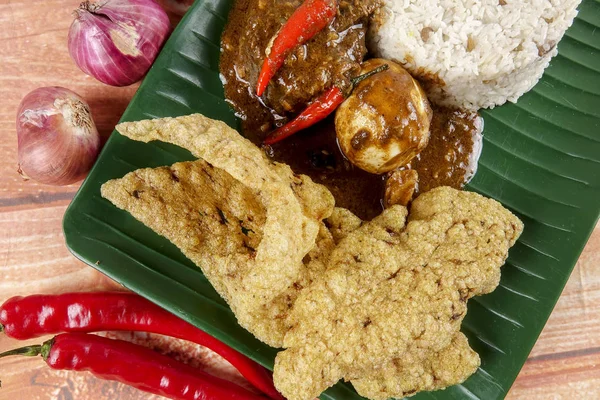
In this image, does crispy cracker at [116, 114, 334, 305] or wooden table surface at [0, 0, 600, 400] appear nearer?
crispy cracker at [116, 114, 334, 305]

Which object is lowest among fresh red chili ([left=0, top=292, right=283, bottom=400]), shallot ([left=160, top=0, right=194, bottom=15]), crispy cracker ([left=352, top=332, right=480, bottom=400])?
fresh red chili ([left=0, top=292, right=283, bottom=400])

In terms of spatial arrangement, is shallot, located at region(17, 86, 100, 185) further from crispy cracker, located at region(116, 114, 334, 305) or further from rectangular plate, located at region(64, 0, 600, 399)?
crispy cracker, located at region(116, 114, 334, 305)

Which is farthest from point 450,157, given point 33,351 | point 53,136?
point 33,351

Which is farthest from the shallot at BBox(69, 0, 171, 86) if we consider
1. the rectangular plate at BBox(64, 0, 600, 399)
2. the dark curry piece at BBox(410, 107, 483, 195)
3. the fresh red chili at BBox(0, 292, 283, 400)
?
the dark curry piece at BBox(410, 107, 483, 195)

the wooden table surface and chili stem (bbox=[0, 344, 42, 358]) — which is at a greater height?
the wooden table surface

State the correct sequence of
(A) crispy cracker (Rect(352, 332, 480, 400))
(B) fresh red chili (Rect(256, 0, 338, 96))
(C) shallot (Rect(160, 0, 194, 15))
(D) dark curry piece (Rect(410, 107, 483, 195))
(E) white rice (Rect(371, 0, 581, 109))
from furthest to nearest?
(C) shallot (Rect(160, 0, 194, 15)), (D) dark curry piece (Rect(410, 107, 483, 195)), (E) white rice (Rect(371, 0, 581, 109)), (B) fresh red chili (Rect(256, 0, 338, 96)), (A) crispy cracker (Rect(352, 332, 480, 400))

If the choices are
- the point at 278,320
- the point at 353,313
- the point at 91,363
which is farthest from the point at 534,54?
the point at 91,363

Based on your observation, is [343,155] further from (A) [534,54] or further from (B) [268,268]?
(A) [534,54]
